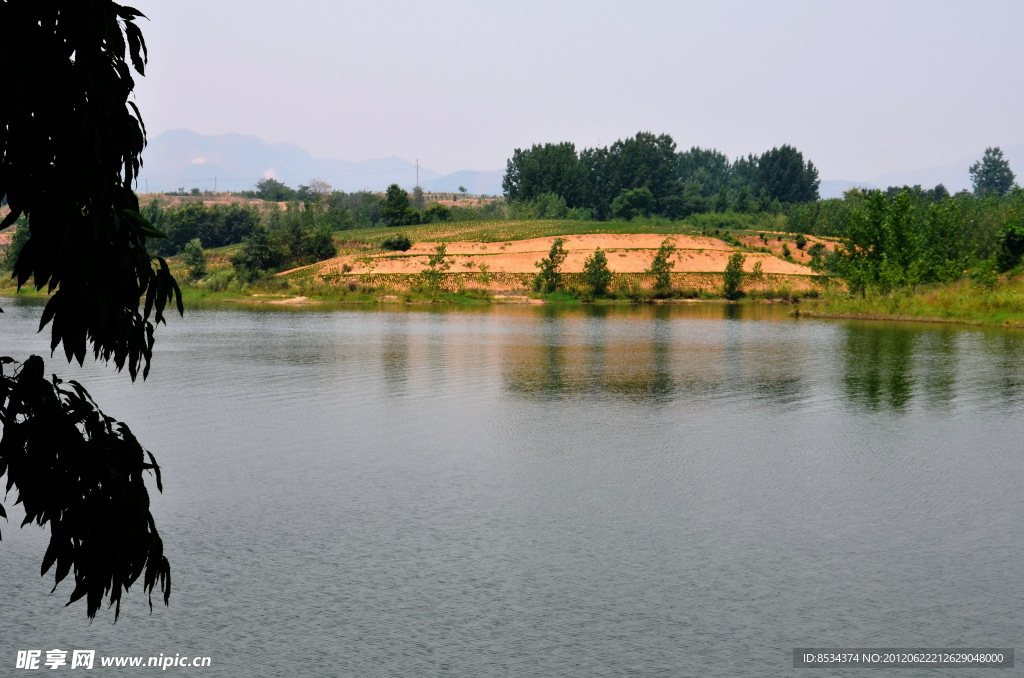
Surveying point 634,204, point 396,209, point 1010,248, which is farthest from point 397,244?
point 1010,248

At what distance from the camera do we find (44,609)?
13.8 m

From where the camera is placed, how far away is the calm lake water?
1302 centimetres

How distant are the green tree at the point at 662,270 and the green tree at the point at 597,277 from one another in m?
5.51

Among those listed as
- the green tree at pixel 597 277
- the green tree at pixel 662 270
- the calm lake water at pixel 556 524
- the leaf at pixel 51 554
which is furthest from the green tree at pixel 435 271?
the leaf at pixel 51 554

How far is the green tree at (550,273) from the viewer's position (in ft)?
373

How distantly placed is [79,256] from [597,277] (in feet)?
349

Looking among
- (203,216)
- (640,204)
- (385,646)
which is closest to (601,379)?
(385,646)

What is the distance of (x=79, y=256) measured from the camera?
6125 millimetres

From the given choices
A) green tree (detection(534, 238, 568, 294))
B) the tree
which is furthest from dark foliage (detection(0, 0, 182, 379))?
green tree (detection(534, 238, 568, 294))

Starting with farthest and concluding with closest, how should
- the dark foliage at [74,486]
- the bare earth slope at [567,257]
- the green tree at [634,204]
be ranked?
the green tree at [634,204], the bare earth slope at [567,257], the dark foliage at [74,486]

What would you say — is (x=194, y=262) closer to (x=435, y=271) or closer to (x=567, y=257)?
(x=435, y=271)

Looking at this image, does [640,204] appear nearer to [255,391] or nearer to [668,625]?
[255,391]

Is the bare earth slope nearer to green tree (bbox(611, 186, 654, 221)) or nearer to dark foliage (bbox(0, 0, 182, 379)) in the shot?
green tree (bbox(611, 186, 654, 221))

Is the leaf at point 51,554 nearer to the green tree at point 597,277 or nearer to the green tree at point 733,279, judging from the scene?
the green tree at point 597,277
